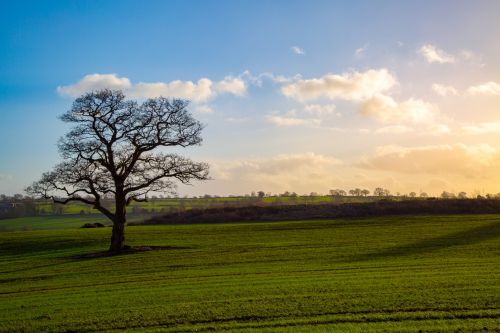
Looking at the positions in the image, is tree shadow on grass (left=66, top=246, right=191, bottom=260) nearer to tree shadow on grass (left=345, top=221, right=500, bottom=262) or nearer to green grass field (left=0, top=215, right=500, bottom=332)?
green grass field (left=0, top=215, right=500, bottom=332)

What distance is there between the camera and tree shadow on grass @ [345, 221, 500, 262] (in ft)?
101


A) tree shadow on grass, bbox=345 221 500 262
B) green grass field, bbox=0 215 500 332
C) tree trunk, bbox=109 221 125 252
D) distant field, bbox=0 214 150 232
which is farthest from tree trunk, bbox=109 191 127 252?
distant field, bbox=0 214 150 232

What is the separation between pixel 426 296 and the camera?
53.0ft

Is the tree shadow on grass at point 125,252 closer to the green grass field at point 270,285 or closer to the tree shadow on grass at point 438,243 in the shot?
the green grass field at point 270,285

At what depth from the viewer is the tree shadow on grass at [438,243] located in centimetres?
3083

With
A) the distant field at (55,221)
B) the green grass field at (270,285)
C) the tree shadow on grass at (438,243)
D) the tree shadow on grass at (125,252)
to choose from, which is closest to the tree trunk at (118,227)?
the tree shadow on grass at (125,252)

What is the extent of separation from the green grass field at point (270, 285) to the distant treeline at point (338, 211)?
911 inches

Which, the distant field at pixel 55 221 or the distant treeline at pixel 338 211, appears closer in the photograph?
the distant treeline at pixel 338 211

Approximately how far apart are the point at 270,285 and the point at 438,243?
2129 cm

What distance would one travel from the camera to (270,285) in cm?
1988

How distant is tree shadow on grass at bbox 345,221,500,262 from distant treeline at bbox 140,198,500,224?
21.8 metres

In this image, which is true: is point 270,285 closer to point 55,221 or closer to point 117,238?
point 117,238

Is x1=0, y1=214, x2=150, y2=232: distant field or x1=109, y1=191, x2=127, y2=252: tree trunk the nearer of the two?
x1=109, y1=191, x2=127, y2=252: tree trunk

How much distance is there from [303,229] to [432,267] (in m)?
28.4
